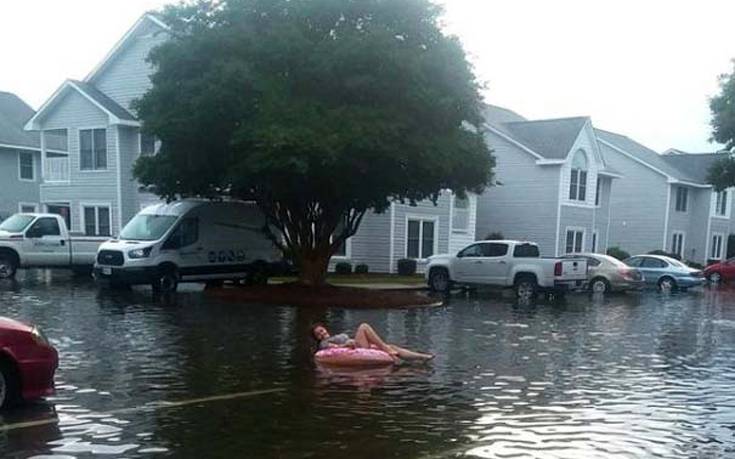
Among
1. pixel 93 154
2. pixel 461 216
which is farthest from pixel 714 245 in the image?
pixel 93 154

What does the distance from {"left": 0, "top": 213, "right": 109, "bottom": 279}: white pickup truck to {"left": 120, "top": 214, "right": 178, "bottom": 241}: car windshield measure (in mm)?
3332

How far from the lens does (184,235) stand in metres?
22.2

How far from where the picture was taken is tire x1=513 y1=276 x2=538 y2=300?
2417 centimetres

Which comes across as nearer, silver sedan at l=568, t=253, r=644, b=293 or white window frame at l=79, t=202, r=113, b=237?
silver sedan at l=568, t=253, r=644, b=293

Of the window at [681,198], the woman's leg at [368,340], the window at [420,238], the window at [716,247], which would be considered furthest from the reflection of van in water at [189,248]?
the window at [716,247]

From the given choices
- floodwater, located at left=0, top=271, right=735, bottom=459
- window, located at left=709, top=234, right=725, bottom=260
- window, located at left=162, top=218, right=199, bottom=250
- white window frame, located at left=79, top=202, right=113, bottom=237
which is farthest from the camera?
window, located at left=709, top=234, right=725, bottom=260

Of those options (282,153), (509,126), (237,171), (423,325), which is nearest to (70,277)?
(237,171)

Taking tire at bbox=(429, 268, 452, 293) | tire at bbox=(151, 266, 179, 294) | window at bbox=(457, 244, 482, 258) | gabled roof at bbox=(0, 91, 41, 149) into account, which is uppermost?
gabled roof at bbox=(0, 91, 41, 149)

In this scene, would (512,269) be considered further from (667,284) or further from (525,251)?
(667,284)

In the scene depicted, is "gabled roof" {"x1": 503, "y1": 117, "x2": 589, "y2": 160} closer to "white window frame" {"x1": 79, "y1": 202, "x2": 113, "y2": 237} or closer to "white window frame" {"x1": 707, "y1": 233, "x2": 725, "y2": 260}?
"white window frame" {"x1": 707, "y1": 233, "x2": 725, "y2": 260}

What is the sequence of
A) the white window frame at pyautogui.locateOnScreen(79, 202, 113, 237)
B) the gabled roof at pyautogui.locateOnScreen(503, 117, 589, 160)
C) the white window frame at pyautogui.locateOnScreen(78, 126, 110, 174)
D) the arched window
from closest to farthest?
1. the white window frame at pyautogui.locateOnScreen(78, 126, 110, 174)
2. the white window frame at pyautogui.locateOnScreen(79, 202, 113, 237)
3. the gabled roof at pyautogui.locateOnScreen(503, 117, 589, 160)
4. the arched window

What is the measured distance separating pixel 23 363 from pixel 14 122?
3991 centimetres

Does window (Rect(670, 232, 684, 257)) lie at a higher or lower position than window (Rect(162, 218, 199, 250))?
lower

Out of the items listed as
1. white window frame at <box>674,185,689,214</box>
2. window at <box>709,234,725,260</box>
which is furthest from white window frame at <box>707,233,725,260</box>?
white window frame at <box>674,185,689,214</box>
